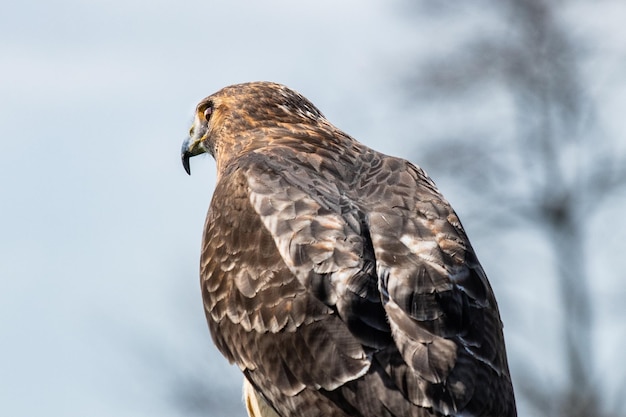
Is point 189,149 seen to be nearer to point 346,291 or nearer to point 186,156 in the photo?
point 186,156

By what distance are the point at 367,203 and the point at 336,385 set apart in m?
0.98

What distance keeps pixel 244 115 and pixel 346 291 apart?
8.00ft

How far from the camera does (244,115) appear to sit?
9273mm

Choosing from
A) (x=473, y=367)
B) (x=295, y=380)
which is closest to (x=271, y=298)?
(x=295, y=380)

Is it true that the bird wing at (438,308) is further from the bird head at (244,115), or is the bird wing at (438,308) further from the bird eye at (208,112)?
the bird eye at (208,112)

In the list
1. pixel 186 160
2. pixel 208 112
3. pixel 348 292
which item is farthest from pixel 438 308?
pixel 186 160

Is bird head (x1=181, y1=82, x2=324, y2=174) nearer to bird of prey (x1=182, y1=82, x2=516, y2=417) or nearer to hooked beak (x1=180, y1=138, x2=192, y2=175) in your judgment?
hooked beak (x1=180, y1=138, x2=192, y2=175)

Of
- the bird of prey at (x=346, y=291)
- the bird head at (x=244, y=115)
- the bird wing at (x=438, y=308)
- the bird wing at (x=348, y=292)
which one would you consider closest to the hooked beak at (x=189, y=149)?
the bird head at (x=244, y=115)

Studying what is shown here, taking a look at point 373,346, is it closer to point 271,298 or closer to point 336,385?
point 336,385

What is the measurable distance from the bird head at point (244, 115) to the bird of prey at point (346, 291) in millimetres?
597

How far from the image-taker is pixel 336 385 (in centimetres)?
704

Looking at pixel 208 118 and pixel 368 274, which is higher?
pixel 208 118

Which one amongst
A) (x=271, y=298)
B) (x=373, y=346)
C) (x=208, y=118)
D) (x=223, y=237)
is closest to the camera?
(x=373, y=346)

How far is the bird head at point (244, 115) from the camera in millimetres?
9141
